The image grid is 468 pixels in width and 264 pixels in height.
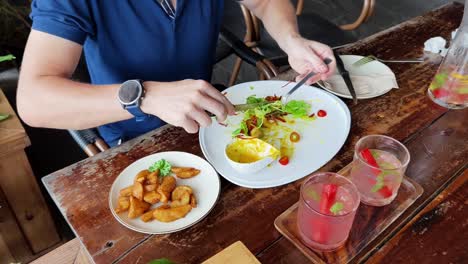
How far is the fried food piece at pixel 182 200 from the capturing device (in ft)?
2.69

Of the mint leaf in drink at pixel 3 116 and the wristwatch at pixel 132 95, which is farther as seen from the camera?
the mint leaf in drink at pixel 3 116

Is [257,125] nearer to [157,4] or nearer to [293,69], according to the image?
[293,69]

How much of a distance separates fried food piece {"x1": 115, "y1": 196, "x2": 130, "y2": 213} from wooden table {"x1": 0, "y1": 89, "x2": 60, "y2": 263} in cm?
63

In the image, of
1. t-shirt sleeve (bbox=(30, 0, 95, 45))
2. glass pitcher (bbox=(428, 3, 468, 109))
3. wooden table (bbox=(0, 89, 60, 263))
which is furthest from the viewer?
wooden table (bbox=(0, 89, 60, 263))

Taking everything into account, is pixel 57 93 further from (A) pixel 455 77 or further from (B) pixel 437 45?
(B) pixel 437 45

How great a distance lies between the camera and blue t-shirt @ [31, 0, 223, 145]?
956mm

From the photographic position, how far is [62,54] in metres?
0.95

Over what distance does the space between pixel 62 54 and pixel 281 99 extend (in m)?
0.57

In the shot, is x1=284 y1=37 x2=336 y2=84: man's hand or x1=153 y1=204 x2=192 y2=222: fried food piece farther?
x1=284 y1=37 x2=336 y2=84: man's hand

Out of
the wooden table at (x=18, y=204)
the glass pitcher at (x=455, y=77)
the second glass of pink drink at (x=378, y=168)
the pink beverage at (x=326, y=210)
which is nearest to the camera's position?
the pink beverage at (x=326, y=210)

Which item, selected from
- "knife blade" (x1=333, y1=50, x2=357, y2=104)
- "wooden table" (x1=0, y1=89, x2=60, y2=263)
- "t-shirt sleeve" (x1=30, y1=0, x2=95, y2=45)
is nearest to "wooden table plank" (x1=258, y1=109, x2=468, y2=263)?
"knife blade" (x1=333, y1=50, x2=357, y2=104)

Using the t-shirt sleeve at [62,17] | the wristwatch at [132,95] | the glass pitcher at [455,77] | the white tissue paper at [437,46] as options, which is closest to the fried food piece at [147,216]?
the wristwatch at [132,95]

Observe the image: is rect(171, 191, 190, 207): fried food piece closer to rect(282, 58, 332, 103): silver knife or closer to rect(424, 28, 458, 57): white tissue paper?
rect(282, 58, 332, 103): silver knife

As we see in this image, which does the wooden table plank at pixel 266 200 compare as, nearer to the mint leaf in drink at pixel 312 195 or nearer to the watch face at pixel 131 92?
the mint leaf in drink at pixel 312 195
